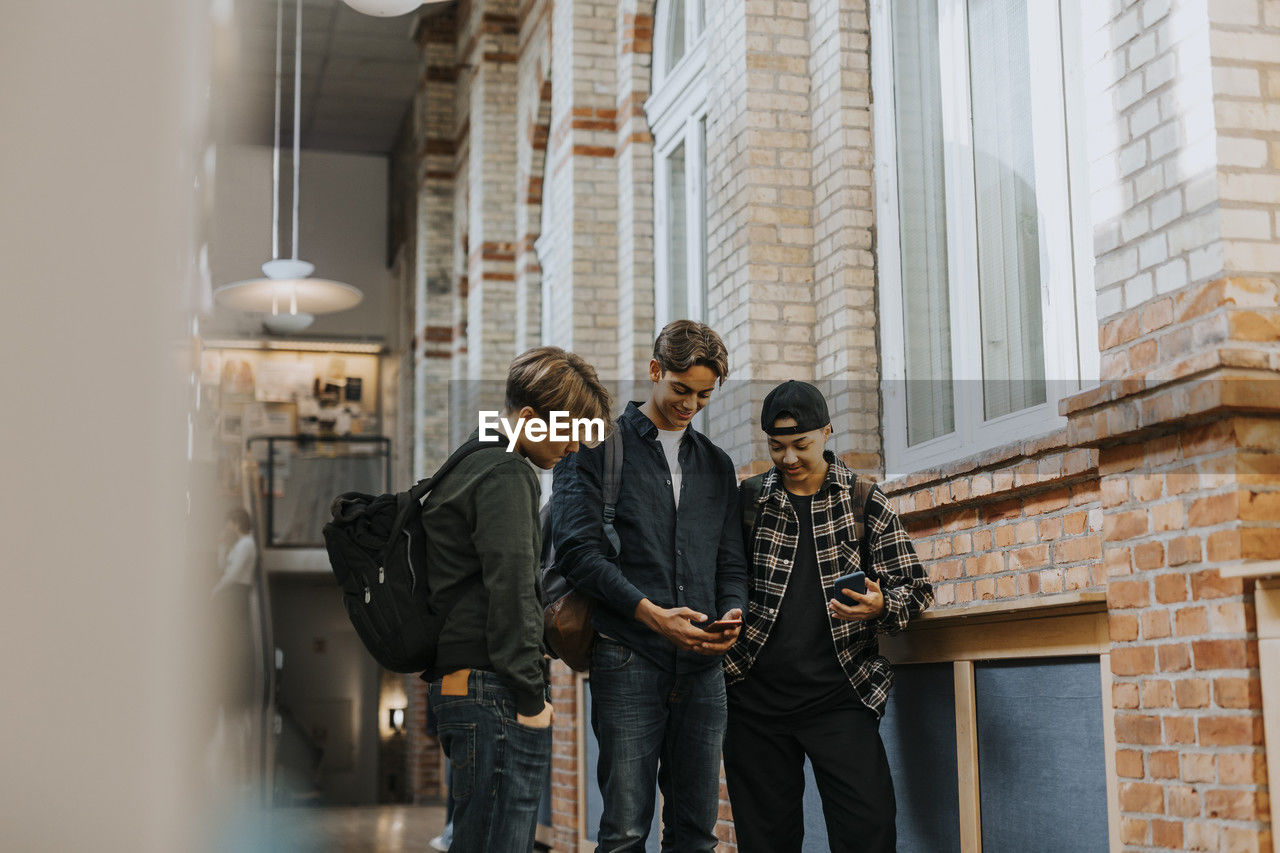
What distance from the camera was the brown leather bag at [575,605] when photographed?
113 inches

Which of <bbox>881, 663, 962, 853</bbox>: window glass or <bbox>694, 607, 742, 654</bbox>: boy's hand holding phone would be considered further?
<bbox>881, 663, 962, 853</bbox>: window glass

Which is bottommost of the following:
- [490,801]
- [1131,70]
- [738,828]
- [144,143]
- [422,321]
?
[738,828]

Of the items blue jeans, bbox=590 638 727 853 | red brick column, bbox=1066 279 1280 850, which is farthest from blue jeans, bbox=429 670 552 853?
red brick column, bbox=1066 279 1280 850

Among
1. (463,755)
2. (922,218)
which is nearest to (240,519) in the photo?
(463,755)

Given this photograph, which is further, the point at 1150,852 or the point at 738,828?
the point at 738,828

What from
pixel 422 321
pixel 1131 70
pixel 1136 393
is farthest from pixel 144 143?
pixel 422 321

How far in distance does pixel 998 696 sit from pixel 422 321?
996cm

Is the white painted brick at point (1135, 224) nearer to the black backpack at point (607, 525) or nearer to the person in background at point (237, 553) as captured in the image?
the black backpack at point (607, 525)

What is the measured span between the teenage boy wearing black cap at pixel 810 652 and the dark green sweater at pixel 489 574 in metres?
0.95

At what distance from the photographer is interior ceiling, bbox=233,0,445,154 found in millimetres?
422

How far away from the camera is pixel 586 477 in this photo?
9.58 ft

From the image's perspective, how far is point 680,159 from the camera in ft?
22.9

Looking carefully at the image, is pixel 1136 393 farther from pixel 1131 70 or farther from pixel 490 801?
pixel 490 801

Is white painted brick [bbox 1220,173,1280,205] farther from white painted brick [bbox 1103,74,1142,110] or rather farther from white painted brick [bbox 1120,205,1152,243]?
white painted brick [bbox 1103,74,1142,110]
